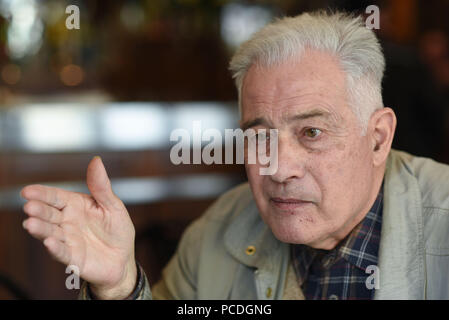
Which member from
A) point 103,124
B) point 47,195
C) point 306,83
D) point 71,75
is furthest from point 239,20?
point 47,195


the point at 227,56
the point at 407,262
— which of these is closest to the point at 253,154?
the point at 407,262

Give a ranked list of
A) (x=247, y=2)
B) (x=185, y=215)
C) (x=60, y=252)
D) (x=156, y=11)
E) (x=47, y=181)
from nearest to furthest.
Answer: (x=60, y=252) < (x=47, y=181) < (x=185, y=215) < (x=156, y=11) < (x=247, y=2)

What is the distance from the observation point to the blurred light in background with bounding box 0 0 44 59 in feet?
12.1

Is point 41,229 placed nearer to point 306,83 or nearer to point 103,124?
point 306,83

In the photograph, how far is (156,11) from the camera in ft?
15.2

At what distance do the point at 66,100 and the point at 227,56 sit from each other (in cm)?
184

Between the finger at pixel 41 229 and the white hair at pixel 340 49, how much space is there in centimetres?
54

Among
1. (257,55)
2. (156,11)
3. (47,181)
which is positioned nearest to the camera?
(257,55)

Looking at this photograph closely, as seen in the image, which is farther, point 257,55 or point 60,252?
point 257,55

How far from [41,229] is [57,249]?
0.14ft

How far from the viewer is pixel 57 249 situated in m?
1.00

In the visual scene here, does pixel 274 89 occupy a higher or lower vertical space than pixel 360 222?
higher
